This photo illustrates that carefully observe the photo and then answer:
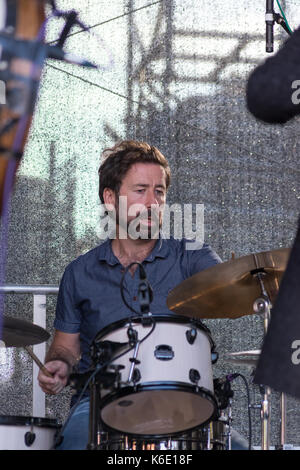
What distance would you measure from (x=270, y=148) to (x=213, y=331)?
2.75 feet

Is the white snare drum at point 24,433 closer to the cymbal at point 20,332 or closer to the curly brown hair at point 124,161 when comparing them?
the cymbal at point 20,332

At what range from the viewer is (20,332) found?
213 centimetres

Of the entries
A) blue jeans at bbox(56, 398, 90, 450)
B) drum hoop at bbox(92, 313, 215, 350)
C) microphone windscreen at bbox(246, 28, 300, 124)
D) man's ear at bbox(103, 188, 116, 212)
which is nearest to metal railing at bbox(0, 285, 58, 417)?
man's ear at bbox(103, 188, 116, 212)

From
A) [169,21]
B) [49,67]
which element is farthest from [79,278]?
[169,21]

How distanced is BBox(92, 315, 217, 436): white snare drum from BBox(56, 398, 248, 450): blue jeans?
0.11m

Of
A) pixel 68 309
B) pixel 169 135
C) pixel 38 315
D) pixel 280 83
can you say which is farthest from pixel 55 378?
pixel 169 135

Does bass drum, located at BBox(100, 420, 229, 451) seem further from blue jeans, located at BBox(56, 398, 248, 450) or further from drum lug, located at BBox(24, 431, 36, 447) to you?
drum lug, located at BBox(24, 431, 36, 447)

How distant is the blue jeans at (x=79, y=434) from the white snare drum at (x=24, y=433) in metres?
0.05

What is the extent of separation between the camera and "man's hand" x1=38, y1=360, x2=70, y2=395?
6.71 feet

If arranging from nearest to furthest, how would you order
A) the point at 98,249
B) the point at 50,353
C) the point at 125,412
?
the point at 125,412
the point at 50,353
the point at 98,249

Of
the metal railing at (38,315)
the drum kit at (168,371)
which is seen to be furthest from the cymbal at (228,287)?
the metal railing at (38,315)

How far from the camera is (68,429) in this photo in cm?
191

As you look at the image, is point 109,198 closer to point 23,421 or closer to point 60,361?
point 60,361
